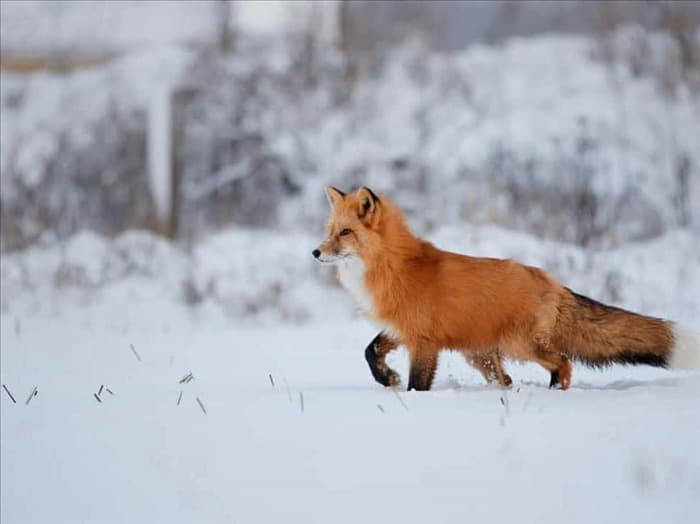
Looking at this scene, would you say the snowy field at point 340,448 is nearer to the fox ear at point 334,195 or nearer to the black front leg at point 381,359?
the black front leg at point 381,359

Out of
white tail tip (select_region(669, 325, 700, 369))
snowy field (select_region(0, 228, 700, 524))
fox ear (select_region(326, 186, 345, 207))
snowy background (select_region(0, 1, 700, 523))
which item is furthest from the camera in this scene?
fox ear (select_region(326, 186, 345, 207))

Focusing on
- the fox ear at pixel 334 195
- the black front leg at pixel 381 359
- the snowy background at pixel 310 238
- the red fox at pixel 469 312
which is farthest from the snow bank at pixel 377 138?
the black front leg at pixel 381 359

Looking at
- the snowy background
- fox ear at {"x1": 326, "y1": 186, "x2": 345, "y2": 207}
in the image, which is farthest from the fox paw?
fox ear at {"x1": 326, "y1": 186, "x2": 345, "y2": 207}

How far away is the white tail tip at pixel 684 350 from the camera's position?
473cm

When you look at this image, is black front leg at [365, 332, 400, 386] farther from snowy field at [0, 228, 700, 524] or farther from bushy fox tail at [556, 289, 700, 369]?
bushy fox tail at [556, 289, 700, 369]

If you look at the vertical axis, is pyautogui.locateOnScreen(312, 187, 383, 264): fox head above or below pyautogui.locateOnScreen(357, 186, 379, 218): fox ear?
below

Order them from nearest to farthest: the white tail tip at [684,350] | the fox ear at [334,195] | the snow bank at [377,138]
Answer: the white tail tip at [684,350], the fox ear at [334,195], the snow bank at [377,138]

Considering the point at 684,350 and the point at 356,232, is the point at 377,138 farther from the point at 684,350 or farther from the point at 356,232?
the point at 684,350

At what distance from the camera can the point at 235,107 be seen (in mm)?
13312

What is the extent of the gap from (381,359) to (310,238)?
613cm

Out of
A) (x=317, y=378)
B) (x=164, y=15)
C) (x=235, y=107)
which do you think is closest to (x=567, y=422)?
(x=317, y=378)

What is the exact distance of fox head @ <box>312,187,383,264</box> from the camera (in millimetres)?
4961

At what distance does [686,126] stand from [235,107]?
628 cm

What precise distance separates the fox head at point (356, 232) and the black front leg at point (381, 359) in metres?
0.48
